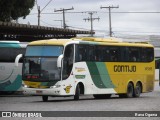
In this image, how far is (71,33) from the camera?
41.9 metres

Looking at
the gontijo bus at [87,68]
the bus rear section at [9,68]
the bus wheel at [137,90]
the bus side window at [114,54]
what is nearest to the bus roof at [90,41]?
the gontijo bus at [87,68]

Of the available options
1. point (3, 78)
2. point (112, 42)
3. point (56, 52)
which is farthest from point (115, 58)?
point (3, 78)

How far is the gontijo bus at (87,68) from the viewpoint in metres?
26.9

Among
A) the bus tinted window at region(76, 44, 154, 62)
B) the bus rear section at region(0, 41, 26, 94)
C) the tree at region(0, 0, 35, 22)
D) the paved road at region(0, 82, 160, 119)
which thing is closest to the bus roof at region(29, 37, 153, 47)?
the bus tinted window at region(76, 44, 154, 62)

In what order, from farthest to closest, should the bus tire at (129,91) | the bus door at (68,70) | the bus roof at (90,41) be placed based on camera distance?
1. the bus tire at (129,91)
2. the bus roof at (90,41)
3. the bus door at (68,70)

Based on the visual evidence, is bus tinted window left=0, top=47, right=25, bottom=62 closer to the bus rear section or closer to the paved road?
the bus rear section

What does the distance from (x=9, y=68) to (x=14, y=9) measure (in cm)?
998

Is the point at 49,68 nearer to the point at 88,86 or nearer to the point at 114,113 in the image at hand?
the point at 88,86

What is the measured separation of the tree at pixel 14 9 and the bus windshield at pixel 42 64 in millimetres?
14327

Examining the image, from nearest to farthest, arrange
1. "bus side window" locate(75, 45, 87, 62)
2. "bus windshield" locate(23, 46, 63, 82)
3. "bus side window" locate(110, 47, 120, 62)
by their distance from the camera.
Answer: "bus windshield" locate(23, 46, 63, 82), "bus side window" locate(75, 45, 87, 62), "bus side window" locate(110, 47, 120, 62)

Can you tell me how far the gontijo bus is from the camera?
26938 millimetres

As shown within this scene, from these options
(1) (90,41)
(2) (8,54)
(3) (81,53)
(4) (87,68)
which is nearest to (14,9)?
(2) (8,54)

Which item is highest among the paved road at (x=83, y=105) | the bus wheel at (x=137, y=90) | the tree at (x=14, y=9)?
the tree at (x=14, y=9)

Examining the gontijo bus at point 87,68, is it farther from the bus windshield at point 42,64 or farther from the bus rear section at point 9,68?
the bus rear section at point 9,68
